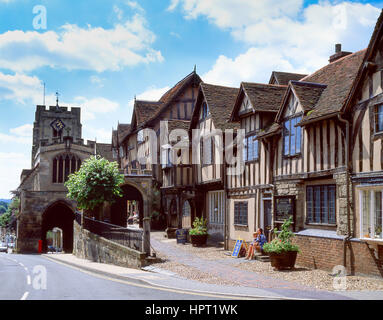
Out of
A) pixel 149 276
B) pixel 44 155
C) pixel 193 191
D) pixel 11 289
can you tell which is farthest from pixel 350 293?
pixel 44 155

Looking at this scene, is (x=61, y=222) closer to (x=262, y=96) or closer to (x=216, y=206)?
(x=216, y=206)

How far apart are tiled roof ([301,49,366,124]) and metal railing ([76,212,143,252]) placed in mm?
8393

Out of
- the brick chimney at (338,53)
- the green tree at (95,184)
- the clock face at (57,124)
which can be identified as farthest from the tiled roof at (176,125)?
the clock face at (57,124)

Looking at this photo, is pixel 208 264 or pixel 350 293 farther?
pixel 208 264

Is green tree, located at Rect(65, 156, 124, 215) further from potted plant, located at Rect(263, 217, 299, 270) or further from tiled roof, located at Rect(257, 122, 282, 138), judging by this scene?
potted plant, located at Rect(263, 217, 299, 270)

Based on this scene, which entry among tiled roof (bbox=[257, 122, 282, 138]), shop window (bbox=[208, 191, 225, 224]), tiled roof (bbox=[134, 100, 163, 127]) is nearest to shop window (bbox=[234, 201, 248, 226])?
shop window (bbox=[208, 191, 225, 224])

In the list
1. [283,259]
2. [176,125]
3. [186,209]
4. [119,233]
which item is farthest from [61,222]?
[283,259]

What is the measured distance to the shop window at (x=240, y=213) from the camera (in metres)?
21.3

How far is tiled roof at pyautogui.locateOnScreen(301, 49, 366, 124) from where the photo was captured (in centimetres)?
1510

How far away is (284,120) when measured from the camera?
707 inches

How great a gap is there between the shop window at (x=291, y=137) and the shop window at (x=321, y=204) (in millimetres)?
1649
